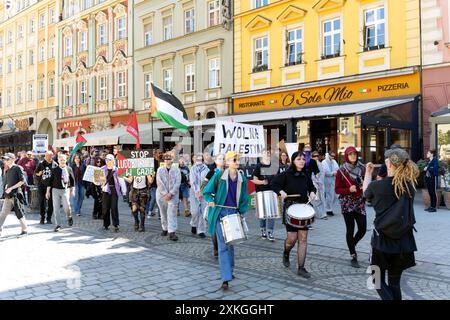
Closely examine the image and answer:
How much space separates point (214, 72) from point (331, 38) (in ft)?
23.4

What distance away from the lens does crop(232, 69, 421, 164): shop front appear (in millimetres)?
14932

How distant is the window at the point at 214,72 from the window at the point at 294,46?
15.0ft

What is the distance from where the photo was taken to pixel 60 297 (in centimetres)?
489

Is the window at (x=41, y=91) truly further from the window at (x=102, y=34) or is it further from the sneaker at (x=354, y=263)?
the sneaker at (x=354, y=263)

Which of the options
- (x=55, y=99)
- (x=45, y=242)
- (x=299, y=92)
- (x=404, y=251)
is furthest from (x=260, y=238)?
(x=55, y=99)

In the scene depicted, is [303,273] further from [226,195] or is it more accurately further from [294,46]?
[294,46]

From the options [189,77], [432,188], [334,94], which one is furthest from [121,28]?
[432,188]

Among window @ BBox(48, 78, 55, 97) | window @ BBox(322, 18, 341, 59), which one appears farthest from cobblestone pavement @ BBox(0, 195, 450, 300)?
window @ BBox(48, 78, 55, 97)

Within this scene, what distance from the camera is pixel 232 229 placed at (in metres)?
5.21

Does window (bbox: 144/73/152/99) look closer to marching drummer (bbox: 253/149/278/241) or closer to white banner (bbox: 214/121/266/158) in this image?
white banner (bbox: 214/121/266/158)

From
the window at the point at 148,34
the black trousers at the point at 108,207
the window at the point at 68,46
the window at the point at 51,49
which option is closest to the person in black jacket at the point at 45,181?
the black trousers at the point at 108,207

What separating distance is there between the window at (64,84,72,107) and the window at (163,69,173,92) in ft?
38.4

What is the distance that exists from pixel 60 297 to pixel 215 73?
64.0ft
